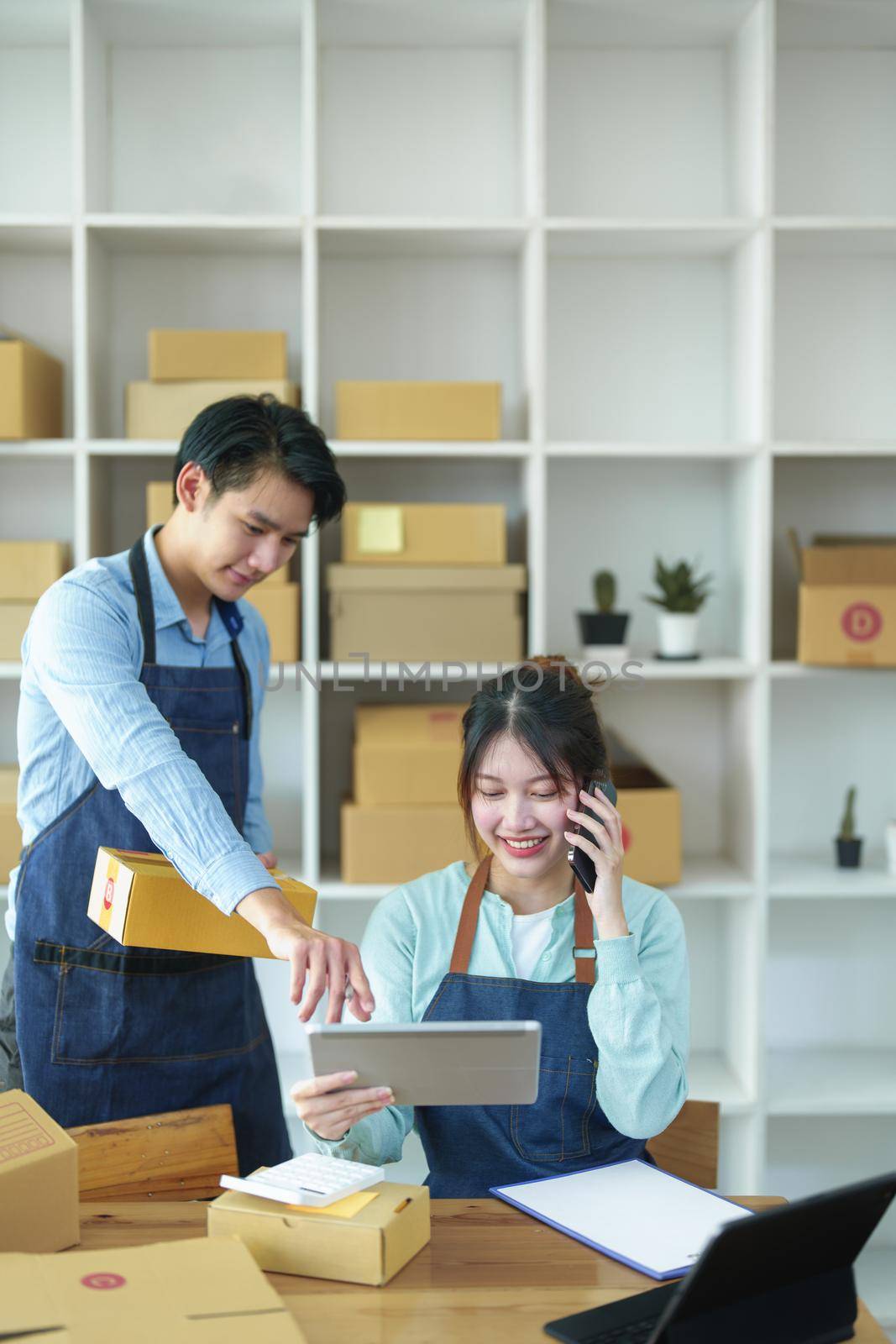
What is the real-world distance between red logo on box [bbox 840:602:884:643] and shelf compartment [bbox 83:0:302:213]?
5.30ft

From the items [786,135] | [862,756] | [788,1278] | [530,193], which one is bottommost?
[788,1278]

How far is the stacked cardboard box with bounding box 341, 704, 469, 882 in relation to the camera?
266 centimetres

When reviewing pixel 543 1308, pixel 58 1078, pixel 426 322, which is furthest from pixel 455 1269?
pixel 426 322

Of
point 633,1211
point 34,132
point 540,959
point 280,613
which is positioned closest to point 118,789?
point 540,959

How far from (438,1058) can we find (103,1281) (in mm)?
359

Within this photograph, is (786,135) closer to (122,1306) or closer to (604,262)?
(604,262)

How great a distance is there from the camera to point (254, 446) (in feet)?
5.91

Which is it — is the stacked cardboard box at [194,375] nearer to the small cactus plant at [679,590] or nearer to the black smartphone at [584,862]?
the small cactus plant at [679,590]

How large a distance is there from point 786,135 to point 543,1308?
2.76m

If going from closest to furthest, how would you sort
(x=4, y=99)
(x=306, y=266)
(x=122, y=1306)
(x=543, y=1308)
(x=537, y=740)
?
(x=122, y=1306) → (x=543, y=1308) → (x=537, y=740) → (x=306, y=266) → (x=4, y=99)

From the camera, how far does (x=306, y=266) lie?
8.81 feet

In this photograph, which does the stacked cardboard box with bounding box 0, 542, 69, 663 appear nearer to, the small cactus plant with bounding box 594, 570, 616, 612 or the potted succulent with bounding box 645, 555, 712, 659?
the small cactus plant with bounding box 594, 570, 616, 612

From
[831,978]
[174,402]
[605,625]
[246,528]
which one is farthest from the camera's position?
[831,978]

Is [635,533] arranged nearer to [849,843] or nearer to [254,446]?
[849,843]
